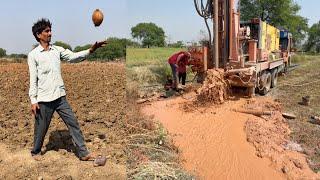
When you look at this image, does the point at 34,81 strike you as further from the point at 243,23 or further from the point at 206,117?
the point at 243,23

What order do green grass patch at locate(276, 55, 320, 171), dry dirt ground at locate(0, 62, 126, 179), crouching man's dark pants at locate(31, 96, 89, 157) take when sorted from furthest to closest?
1. green grass patch at locate(276, 55, 320, 171)
2. crouching man's dark pants at locate(31, 96, 89, 157)
3. dry dirt ground at locate(0, 62, 126, 179)

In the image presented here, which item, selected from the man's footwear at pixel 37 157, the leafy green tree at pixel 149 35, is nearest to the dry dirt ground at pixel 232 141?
the man's footwear at pixel 37 157

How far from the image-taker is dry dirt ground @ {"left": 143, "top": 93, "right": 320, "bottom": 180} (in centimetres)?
506

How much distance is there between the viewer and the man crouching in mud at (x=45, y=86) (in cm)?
483

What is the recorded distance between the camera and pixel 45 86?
191 inches

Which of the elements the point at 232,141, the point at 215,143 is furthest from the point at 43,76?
the point at 232,141

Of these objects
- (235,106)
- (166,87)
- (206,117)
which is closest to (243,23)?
(166,87)

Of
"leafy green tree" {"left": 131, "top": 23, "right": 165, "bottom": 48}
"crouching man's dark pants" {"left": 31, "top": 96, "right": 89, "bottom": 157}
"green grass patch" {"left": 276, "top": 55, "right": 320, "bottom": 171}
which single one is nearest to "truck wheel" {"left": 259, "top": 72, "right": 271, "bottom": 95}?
"green grass patch" {"left": 276, "top": 55, "right": 320, "bottom": 171}

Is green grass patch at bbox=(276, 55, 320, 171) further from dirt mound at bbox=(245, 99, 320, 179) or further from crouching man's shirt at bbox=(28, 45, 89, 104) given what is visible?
crouching man's shirt at bbox=(28, 45, 89, 104)

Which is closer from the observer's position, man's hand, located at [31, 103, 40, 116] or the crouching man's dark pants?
man's hand, located at [31, 103, 40, 116]

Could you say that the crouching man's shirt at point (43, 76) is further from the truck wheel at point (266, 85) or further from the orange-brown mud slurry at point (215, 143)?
the truck wheel at point (266, 85)

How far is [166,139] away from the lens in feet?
18.8

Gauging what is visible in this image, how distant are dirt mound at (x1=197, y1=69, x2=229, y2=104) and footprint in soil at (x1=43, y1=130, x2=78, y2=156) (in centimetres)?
357

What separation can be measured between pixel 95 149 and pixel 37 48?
162 centimetres
